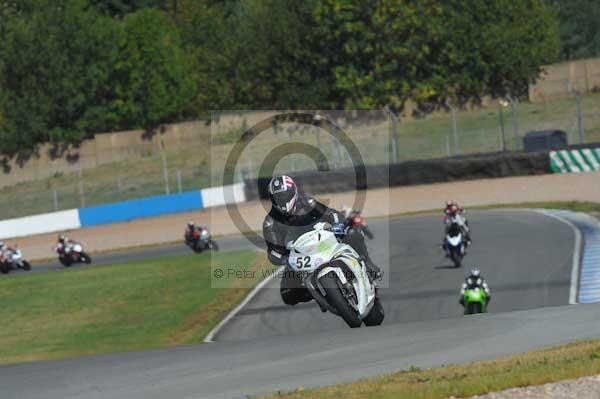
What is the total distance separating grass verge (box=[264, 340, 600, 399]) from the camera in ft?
25.6

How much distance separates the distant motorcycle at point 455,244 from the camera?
2322 centimetres

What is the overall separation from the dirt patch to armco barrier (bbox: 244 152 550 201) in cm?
22

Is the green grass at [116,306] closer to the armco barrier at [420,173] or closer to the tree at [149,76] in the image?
the armco barrier at [420,173]

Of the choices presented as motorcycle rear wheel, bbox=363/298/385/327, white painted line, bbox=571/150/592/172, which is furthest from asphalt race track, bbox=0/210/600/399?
white painted line, bbox=571/150/592/172

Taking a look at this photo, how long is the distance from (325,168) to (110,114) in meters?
29.5

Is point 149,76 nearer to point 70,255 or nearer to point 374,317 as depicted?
point 70,255

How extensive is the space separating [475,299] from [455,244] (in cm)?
658

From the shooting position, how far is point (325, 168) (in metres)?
36.2

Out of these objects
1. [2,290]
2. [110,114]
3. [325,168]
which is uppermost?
[110,114]

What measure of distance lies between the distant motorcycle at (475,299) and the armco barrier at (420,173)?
675 inches

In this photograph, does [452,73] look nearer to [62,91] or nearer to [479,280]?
[62,91]

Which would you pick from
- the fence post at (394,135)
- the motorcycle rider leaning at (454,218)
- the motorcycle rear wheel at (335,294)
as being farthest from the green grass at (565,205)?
the motorcycle rear wheel at (335,294)

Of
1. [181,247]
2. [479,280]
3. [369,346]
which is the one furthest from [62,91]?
[369,346]

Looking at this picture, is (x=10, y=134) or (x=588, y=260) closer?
(x=588, y=260)
